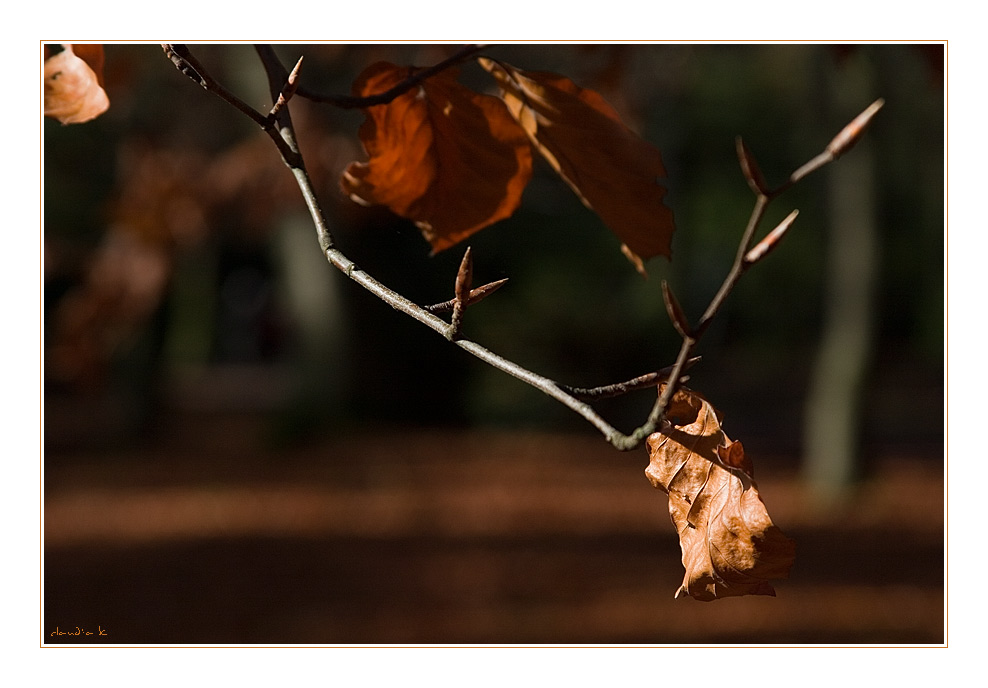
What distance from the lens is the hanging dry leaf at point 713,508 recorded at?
0.55 meters

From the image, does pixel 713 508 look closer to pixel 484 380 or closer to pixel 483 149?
pixel 483 149

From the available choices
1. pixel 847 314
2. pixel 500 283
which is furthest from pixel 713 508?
pixel 847 314

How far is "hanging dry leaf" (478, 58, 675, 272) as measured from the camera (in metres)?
0.74

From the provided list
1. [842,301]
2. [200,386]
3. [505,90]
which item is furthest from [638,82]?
[200,386]

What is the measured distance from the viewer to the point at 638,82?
325 inches

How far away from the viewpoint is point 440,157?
85 centimetres

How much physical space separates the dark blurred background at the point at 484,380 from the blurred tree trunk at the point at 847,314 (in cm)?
3

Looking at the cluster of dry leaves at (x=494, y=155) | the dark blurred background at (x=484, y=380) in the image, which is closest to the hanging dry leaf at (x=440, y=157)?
the cluster of dry leaves at (x=494, y=155)

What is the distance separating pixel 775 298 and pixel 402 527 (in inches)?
309

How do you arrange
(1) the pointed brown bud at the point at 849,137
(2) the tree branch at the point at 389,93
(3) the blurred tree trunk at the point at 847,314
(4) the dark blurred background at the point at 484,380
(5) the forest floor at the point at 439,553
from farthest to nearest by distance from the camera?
(3) the blurred tree trunk at the point at 847,314 < (4) the dark blurred background at the point at 484,380 < (5) the forest floor at the point at 439,553 < (2) the tree branch at the point at 389,93 < (1) the pointed brown bud at the point at 849,137

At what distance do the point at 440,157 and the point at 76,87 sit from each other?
305 millimetres

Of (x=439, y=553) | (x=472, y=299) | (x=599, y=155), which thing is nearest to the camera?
(x=472, y=299)

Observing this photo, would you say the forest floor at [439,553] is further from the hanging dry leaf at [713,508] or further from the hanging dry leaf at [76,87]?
the hanging dry leaf at [713,508]

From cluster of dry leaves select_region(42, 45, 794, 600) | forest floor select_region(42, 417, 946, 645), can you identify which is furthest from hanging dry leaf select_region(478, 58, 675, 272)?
forest floor select_region(42, 417, 946, 645)
